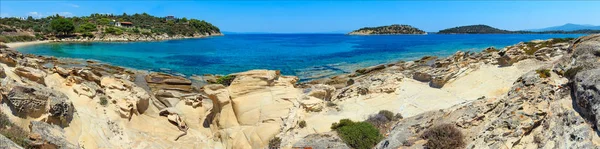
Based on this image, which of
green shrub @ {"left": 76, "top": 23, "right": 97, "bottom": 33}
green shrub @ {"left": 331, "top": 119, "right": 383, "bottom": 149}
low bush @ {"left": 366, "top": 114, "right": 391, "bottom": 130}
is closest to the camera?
green shrub @ {"left": 331, "top": 119, "right": 383, "bottom": 149}

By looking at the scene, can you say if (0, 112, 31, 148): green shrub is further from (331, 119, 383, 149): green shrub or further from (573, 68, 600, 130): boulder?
(573, 68, 600, 130): boulder

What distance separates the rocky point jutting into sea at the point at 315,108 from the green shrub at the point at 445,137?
0.09 meters

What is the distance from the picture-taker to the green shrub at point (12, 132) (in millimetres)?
8227

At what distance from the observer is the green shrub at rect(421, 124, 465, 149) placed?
352 inches

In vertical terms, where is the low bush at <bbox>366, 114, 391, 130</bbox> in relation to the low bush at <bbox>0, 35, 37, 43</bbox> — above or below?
below

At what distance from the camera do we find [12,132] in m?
8.56

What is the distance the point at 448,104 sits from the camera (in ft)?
49.7

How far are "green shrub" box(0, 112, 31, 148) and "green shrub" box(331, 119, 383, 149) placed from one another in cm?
918

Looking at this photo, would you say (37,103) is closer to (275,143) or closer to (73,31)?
(275,143)

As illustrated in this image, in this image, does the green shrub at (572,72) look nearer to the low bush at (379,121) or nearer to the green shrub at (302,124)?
the low bush at (379,121)

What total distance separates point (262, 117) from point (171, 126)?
4.77m

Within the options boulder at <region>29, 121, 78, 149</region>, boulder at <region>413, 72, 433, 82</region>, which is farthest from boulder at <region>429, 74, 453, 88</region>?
boulder at <region>29, 121, 78, 149</region>

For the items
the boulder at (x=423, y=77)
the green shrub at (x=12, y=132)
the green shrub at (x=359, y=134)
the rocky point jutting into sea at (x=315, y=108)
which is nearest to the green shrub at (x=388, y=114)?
the rocky point jutting into sea at (x=315, y=108)

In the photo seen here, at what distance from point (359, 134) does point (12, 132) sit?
10126mm
